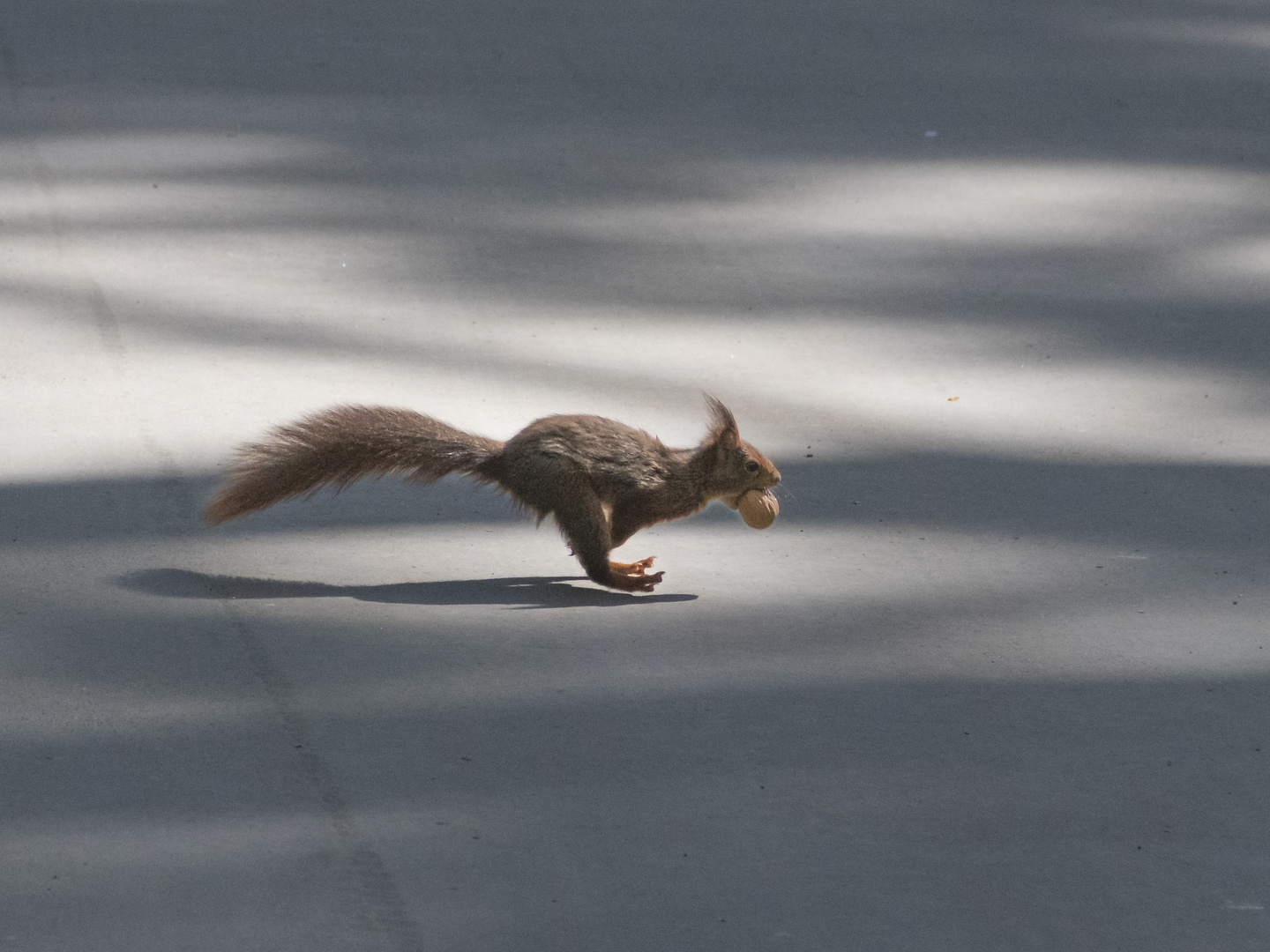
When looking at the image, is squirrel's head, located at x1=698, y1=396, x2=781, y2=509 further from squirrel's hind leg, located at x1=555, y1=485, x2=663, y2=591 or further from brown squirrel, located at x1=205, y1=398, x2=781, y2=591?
squirrel's hind leg, located at x1=555, y1=485, x2=663, y2=591

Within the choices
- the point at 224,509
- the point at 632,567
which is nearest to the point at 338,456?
the point at 224,509

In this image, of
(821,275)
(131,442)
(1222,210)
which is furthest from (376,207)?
(1222,210)

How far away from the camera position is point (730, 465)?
3268 mm

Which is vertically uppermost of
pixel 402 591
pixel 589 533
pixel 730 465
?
pixel 730 465

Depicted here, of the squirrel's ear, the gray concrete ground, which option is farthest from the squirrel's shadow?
the squirrel's ear

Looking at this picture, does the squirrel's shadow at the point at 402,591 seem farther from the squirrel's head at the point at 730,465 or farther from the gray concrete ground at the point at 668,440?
the squirrel's head at the point at 730,465

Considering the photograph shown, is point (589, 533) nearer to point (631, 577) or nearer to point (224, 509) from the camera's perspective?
point (631, 577)

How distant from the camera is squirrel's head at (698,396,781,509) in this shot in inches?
128

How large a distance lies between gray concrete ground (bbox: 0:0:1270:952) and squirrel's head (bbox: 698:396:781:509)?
0.19 m

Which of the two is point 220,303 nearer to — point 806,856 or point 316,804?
point 316,804

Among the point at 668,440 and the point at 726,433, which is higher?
the point at 726,433

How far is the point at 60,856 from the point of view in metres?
2.24

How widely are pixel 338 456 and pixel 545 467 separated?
41 centimetres

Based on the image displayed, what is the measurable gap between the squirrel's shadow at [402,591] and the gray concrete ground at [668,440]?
0.06 ft
